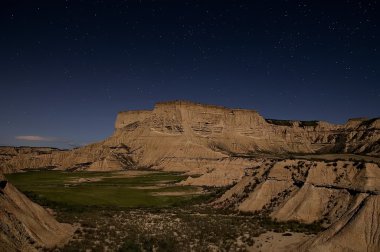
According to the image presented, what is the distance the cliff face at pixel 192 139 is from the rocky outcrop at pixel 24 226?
99624mm

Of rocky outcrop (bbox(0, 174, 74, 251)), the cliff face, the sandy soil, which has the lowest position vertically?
the sandy soil

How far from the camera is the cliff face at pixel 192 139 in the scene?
5335 inches

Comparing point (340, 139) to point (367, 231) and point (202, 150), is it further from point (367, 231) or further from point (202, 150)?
point (367, 231)

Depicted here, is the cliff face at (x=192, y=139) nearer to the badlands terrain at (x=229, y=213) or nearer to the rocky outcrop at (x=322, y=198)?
the badlands terrain at (x=229, y=213)

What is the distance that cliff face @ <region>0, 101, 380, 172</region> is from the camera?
13550cm

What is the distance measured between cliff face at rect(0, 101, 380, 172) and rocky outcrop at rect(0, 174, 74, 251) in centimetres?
9962

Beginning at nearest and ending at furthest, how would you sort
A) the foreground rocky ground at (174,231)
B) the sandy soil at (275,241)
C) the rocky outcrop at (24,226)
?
the rocky outcrop at (24,226) → the foreground rocky ground at (174,231) → the sandy soil at (275,241)

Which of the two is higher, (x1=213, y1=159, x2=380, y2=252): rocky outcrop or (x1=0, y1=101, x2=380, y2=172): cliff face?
(x1=0, y1=101, x2=380, y2=172): cliff face

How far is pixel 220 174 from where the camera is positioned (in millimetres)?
78188

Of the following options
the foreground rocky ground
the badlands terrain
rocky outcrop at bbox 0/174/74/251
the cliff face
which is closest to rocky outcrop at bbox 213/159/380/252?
the badlands terrain

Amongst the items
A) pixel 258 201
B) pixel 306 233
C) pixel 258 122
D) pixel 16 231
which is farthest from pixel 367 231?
pixel 258 122

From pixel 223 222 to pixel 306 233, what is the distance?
792cm

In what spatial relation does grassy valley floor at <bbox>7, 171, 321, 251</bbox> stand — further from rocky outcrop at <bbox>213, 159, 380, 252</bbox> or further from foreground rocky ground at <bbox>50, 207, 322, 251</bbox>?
rocky outcrop at <bbox>213, 159, 380, 252</bbox>

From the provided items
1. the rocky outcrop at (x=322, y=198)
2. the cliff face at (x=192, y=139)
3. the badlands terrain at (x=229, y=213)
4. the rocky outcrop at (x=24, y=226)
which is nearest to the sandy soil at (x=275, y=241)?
the badlands terrain at (x=229, y=213)
